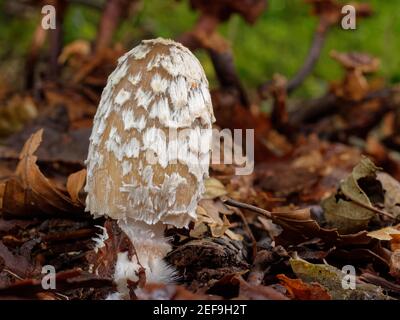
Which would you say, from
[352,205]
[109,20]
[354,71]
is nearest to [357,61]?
[354,71]

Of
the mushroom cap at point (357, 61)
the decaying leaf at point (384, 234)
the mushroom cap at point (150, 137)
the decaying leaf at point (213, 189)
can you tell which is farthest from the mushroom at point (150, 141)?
the mushroom cap at point (357, 61)

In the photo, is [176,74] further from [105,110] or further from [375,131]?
[375,131]

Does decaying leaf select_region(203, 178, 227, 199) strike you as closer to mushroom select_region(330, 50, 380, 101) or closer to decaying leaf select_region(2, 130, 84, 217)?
decaying leaf select_region(2, 130, 84, 217)

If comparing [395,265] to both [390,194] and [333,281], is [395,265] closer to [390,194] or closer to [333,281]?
[333,281]

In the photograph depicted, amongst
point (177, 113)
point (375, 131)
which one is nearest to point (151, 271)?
point (177, 113)

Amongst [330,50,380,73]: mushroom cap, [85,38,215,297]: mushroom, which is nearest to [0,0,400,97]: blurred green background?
[330,50,380,73]: mushroom cap

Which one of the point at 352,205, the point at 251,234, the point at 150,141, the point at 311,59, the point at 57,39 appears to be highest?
the point at 311,59

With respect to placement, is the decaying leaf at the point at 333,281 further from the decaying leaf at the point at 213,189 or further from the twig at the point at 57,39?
the twig at the point at 57,39
